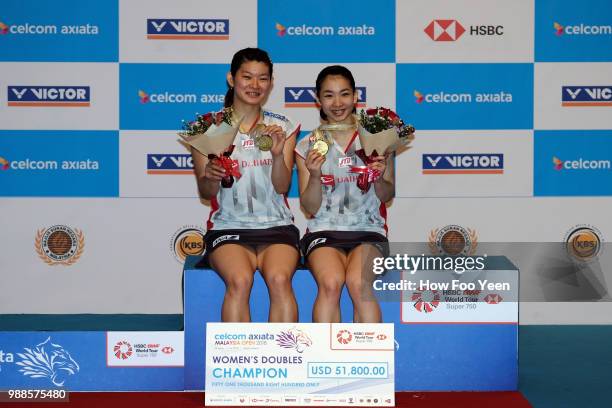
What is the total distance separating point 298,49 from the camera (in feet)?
19.3

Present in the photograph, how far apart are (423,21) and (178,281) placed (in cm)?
258

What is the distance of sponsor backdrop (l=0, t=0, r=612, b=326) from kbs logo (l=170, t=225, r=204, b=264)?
0.32 meters

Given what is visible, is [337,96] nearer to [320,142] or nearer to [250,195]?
[320,142]

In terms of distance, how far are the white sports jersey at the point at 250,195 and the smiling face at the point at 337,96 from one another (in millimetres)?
286

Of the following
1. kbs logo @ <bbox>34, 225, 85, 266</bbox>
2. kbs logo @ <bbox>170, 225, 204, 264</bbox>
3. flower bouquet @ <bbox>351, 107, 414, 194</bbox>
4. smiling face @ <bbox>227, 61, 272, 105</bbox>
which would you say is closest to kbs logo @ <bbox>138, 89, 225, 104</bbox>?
kbs logo @ <bbox>170, 225, 204, 264</bbox>

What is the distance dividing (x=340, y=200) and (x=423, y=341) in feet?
2.93

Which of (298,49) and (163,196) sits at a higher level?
(298,49)

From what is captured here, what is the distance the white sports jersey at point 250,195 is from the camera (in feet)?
14.9

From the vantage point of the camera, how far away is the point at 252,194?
4.55m

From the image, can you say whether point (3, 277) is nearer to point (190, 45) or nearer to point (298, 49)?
point (190, 45)

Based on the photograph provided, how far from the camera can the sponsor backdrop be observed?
5871 millimetres

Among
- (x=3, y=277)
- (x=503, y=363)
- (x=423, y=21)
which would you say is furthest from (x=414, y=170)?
(x=3, y=277)

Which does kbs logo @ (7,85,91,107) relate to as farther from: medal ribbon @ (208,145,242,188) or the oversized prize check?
the oversized prize check

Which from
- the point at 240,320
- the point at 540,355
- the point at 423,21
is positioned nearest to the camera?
the point at 240,320
